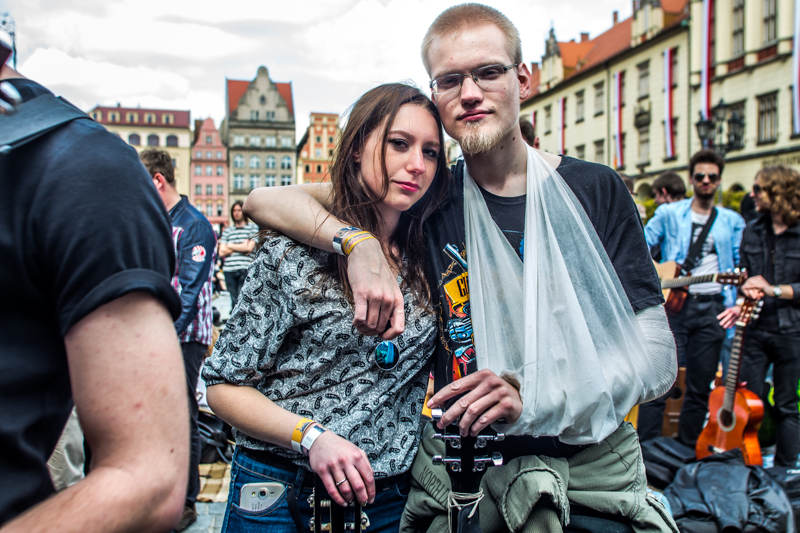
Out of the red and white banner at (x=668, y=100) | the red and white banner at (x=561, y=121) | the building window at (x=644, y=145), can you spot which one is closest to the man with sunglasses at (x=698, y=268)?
the red and white banner at (x=668, y=100)

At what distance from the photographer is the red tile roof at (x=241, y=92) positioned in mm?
62625

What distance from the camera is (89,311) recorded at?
2.01 ft

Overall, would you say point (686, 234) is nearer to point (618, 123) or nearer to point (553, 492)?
point (553, 492)

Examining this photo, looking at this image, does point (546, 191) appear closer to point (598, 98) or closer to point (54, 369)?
point (54, 369)

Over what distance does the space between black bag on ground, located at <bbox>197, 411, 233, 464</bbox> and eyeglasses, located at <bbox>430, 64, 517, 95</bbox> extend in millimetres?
3625

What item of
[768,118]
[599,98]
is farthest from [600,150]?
[768,118]

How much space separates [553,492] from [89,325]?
1042mm

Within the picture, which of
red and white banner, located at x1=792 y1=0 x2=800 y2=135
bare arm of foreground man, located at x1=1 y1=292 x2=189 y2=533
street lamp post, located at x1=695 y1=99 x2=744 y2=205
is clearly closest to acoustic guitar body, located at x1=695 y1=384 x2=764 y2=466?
bare arm of foreground man, located at x1=1 y1=292 x2=189 y2=533

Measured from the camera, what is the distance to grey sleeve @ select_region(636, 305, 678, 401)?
1.39m

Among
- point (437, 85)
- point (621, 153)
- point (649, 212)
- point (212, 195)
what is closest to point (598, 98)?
point (621, 153)

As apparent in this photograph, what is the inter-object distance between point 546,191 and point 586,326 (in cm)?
37

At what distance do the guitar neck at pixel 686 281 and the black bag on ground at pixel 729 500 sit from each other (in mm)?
1645

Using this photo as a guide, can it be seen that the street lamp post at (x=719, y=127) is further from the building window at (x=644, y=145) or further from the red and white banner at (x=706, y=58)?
the building window at (x=644, y=145)

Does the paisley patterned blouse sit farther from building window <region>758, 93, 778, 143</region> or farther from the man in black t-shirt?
building window <region>758, 93, 778, 143</region>
